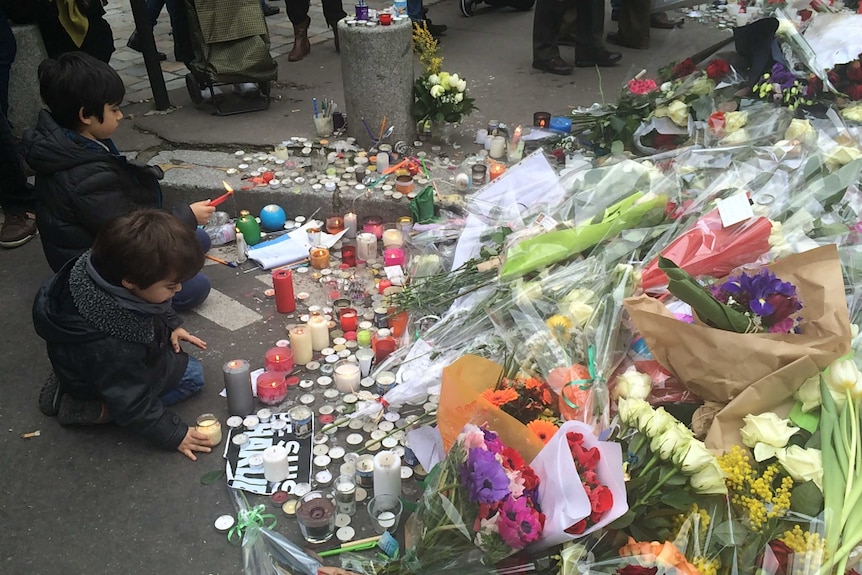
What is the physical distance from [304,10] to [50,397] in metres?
4.28

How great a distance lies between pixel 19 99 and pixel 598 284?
405 centimetres

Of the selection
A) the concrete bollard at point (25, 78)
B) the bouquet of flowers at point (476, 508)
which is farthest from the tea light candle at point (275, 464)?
the concrete bollard at point (25, 78)

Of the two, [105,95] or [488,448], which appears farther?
[105,95]

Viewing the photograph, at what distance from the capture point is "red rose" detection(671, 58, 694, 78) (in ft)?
14.1

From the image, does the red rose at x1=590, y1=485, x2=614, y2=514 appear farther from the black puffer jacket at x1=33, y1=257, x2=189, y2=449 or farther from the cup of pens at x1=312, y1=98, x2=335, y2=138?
the cup of pens at x1=312, y1=98, x2=335, y2=138

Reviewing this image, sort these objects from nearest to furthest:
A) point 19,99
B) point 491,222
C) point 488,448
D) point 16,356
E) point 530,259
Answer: point 488,448
point 530,259
point 16,356
point 491,222
point 19,99

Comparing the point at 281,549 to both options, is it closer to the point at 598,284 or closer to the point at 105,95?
the point at 598,284

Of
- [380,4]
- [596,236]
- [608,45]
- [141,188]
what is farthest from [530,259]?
[380,4]

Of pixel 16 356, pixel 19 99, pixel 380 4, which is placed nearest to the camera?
pixel 16 356

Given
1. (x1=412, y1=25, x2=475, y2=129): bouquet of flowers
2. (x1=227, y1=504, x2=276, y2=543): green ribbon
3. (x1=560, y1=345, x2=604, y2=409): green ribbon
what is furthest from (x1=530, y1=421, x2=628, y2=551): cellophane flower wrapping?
(x1=412, y1=25, x2=475, y2=129): bouquet of flowers

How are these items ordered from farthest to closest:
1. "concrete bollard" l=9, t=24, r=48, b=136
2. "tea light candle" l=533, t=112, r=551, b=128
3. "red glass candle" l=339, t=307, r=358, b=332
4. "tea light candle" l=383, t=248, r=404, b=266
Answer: "tea light candle" l=533, t=112, r=551, b=128
"concrete bollard" l=9, t=24, r=48, b=136
"tea light candle" l=383, t=248, r=404, b=266
"red glass candle" l=339, t=307, r=358, b=332

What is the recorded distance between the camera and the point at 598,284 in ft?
7.91

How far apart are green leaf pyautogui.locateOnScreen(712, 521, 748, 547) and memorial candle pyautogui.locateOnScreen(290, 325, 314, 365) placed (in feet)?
5.85

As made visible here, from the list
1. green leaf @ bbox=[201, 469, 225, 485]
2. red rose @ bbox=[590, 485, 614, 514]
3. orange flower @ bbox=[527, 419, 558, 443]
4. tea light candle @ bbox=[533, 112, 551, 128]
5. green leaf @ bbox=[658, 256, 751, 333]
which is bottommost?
green leaf @ bbox=[201, 469, 225, 485]
